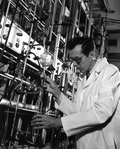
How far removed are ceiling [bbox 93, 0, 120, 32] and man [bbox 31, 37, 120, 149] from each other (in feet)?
9.60

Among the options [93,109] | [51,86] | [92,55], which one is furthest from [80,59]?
[93,109]

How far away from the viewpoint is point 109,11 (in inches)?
167

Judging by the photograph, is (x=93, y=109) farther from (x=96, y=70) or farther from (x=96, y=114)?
(x=96, y=70)

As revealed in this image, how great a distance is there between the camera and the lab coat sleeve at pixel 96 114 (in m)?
0.99

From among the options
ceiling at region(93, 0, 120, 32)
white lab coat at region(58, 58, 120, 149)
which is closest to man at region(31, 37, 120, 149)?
white lab coat at region(58, 58, 120, 149)

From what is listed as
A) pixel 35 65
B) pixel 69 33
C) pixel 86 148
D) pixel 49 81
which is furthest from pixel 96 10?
pixel 86 148

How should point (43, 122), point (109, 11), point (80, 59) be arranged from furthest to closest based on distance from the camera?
1. point (109, 11)
2. point (80, 59)
3. point (43, 122)

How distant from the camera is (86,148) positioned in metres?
1.11

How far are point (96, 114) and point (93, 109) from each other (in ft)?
0.11

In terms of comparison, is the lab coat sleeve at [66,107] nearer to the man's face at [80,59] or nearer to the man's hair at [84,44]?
the man's face at [80,59]

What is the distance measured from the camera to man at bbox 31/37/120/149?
0.99 metres

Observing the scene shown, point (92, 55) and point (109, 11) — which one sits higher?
point (109, 11)

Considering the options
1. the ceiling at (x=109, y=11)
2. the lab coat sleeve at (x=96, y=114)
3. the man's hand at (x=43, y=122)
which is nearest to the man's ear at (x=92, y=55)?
the lab coat sleeve at (x=96, y=114)

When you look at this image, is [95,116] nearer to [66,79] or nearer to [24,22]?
[66,79]
